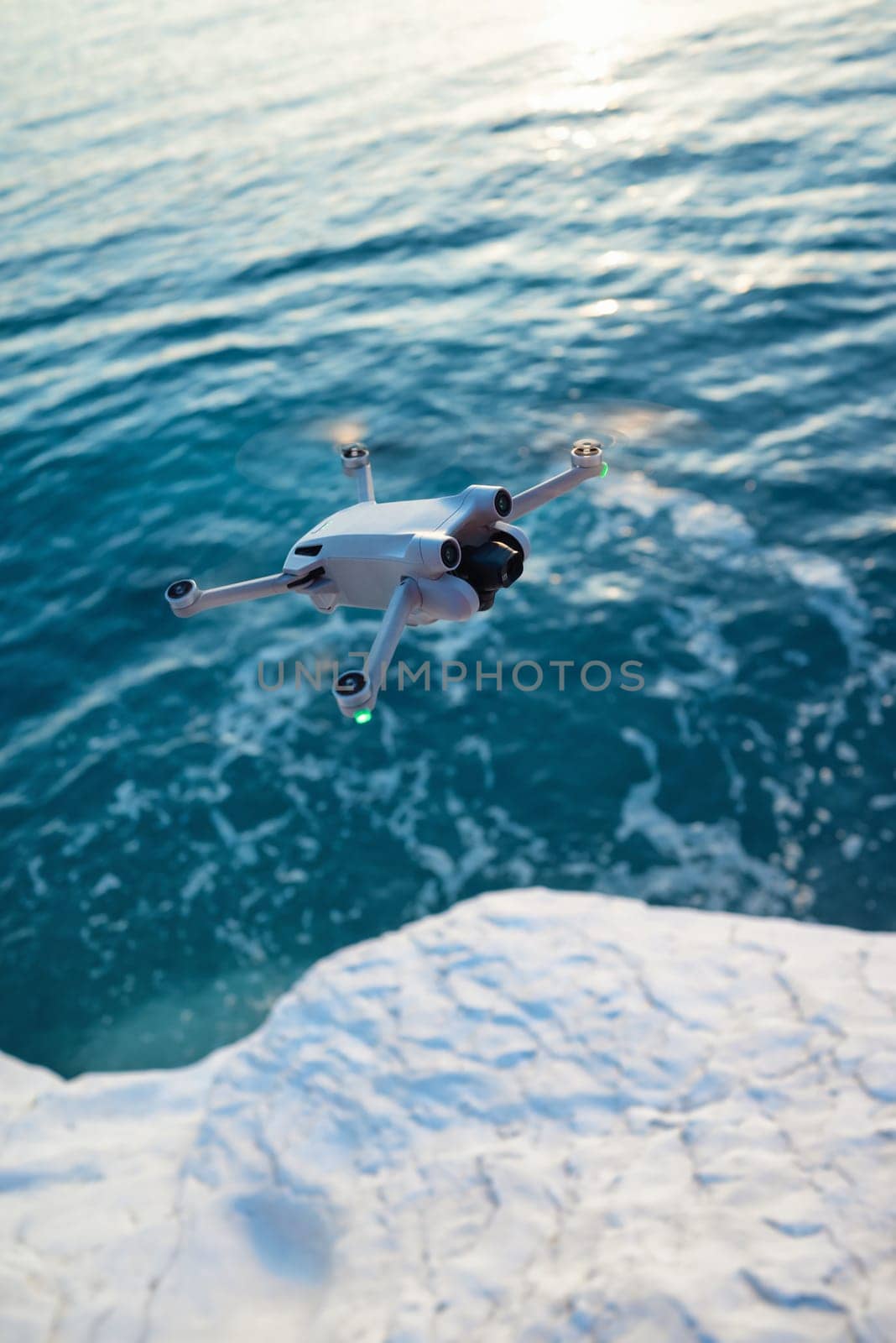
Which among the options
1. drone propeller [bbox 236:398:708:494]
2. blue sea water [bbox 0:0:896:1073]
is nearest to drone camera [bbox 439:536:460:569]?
blue sea water [bbox 0:0:896:1073]

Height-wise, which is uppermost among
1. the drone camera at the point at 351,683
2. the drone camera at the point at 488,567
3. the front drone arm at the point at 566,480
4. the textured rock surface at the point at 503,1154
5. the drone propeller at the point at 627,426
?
the front drone arm at the point at 566,480

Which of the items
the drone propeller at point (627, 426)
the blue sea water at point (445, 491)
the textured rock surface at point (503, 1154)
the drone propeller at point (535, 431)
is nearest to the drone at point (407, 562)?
the blue sea water at point (445, 491)

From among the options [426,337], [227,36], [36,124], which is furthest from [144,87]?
[426,337]

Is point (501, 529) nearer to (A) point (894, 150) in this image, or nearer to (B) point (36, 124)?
(A) point (894, 150)

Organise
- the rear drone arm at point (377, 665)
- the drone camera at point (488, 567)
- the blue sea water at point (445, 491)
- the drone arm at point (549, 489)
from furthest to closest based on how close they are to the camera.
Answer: the blue sea water at point (445, 491)
the drone arm at point (549, 489)
the drone camera at point (488, 567)
the rear drone arm at point (377, 665)

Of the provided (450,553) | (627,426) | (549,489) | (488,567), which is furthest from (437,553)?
(627,426)

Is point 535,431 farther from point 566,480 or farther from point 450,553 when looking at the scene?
point 450,553

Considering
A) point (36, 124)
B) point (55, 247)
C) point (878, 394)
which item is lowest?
point (878, 394)

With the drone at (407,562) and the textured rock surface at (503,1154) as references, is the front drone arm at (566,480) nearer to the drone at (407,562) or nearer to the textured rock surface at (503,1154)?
the drone at (407,562)
